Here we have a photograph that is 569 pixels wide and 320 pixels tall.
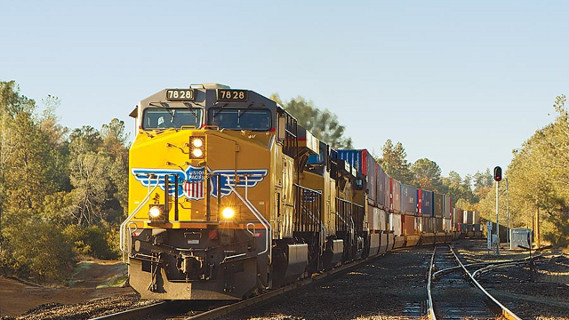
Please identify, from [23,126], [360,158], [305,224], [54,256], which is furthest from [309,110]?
[305,224]

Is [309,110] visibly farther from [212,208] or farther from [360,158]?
[212,208]

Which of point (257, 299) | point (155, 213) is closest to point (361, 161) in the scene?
point (257, 299)

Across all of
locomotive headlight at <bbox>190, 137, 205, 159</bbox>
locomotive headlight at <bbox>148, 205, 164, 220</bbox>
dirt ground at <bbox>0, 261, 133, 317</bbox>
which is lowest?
dirt ground at <bbox>0, 261, 133, 317</bbox>

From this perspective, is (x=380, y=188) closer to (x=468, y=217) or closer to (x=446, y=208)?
(x=446, y=208)

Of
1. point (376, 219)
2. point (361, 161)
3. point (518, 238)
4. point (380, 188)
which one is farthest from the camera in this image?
point (518, 238)

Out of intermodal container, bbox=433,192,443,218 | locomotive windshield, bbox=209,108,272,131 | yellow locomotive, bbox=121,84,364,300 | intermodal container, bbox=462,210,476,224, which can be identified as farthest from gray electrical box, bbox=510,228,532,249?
intermodal container, bbox=462,210,476,224

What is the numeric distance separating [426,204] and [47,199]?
3465 centimetres

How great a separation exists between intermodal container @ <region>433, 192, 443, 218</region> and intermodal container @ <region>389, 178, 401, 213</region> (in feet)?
54.4

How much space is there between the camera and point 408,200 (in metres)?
48.1

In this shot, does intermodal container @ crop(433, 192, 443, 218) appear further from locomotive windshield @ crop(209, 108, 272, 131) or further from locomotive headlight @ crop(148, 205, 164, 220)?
locomotive headlight @ crop(148, 205, 164, 220)

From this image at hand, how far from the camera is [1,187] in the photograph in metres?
61.3

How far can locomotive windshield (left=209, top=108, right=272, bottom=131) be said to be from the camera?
44.2ft

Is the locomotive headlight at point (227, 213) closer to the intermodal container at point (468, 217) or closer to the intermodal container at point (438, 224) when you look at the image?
the intermodal container at point (438, 224)

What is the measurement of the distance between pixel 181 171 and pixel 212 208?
0.86 meters
